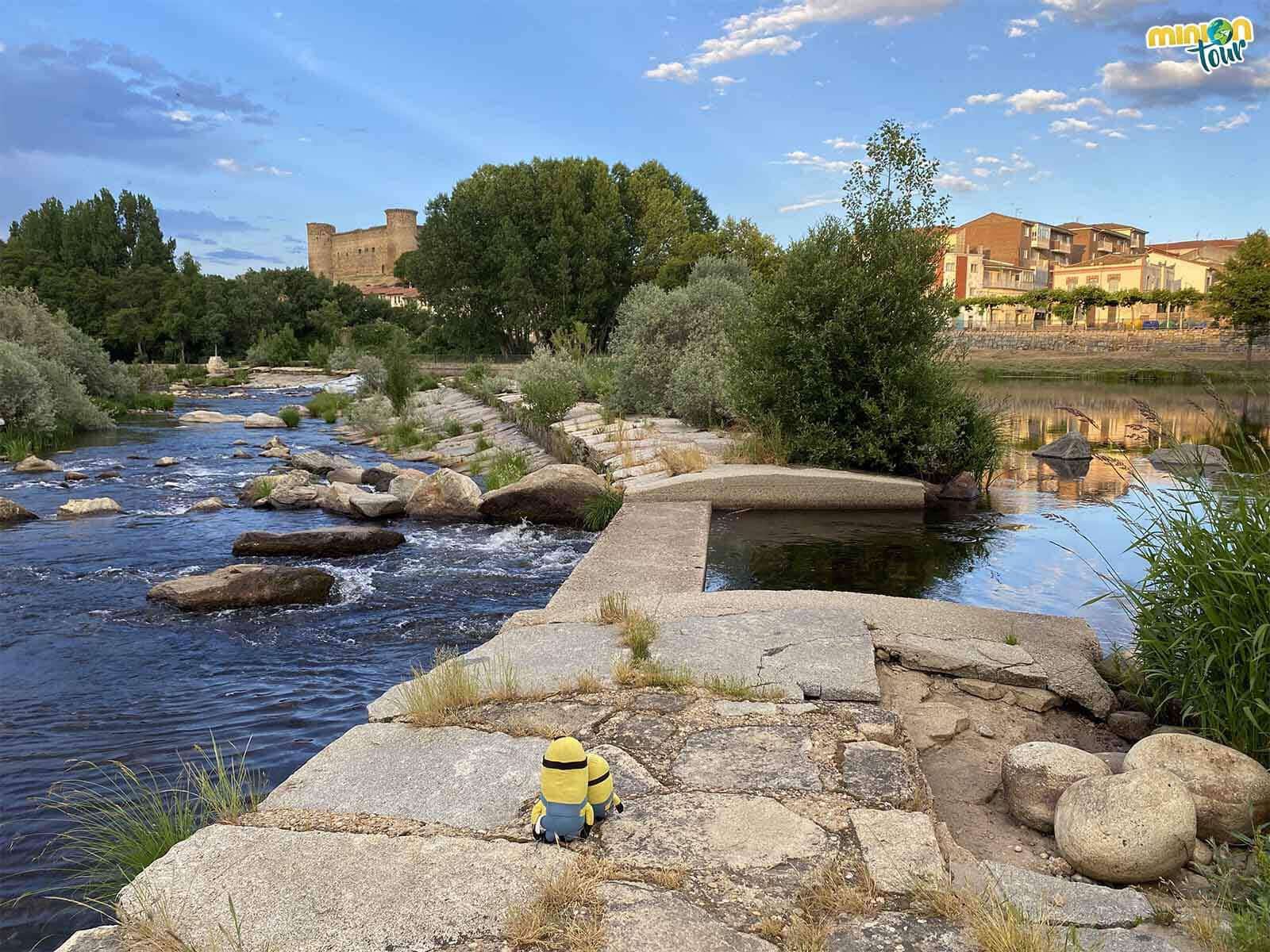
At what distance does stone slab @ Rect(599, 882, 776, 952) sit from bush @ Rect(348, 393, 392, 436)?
67.3 ft

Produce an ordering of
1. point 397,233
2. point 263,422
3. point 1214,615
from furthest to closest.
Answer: point 397,233, point 263,422, point 1214,615

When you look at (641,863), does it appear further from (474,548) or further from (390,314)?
(390,314)

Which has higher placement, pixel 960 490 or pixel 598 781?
pixel 598 781

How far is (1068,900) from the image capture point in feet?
8.01

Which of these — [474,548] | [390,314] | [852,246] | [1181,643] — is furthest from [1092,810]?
[390,314]

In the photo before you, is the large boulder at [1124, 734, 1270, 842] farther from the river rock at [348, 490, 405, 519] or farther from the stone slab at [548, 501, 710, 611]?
the river rock at [348, 490, 405, 519]

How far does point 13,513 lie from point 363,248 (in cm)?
8398

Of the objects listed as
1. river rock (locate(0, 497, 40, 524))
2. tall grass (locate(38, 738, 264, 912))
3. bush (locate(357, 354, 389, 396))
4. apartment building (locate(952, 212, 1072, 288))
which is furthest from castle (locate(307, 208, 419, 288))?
tall grass (locate(38, 738, 264, 912))

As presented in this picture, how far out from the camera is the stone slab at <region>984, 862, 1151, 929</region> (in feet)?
7.68

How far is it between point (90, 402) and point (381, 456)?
825 cm

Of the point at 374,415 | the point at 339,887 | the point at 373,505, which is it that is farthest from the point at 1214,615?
the point at 374,415

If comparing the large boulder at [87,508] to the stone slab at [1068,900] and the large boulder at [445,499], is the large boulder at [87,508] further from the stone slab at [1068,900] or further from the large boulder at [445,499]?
the stone slab at [1068,900]

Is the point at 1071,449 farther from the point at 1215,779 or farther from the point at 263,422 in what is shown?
the point at 263,422

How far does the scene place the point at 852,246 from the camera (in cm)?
1069
